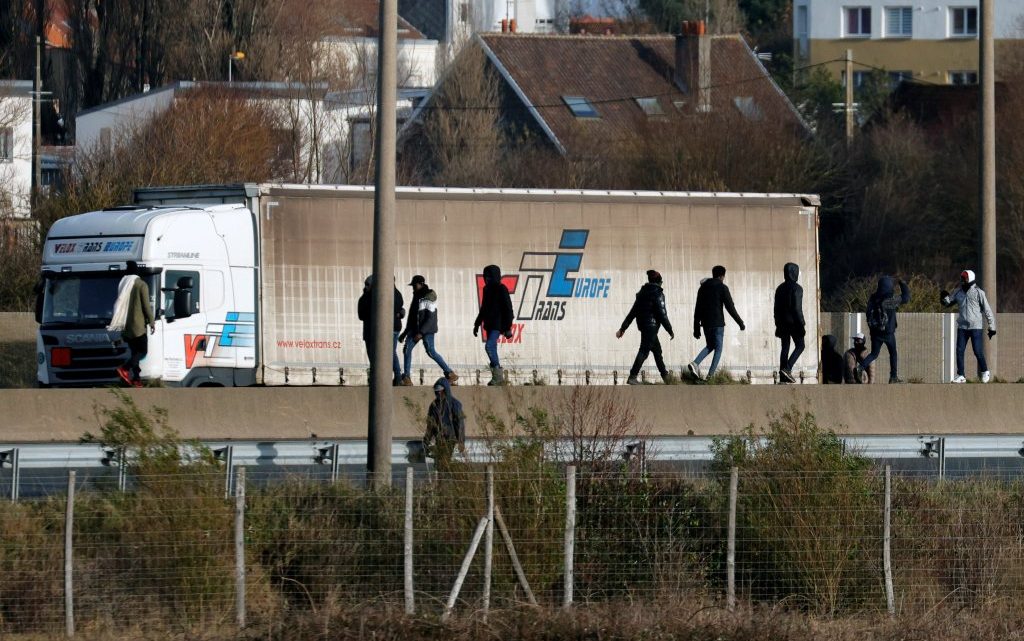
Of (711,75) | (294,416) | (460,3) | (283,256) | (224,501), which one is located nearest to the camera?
(224,501)

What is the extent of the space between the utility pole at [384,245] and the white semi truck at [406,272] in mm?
8107

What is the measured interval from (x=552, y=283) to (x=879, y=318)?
5248mm

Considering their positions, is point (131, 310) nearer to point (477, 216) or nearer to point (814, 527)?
point (477, 216)

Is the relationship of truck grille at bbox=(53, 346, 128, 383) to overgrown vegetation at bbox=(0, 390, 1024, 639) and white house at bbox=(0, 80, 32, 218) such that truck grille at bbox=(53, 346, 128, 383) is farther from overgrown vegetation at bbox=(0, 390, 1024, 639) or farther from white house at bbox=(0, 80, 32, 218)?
white house at bbox=(0, 80, 32, 218)

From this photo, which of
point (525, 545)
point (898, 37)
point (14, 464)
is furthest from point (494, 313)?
point (898, 37)

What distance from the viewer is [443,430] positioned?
12.9 meters

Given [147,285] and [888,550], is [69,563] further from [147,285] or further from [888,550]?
[147,285]

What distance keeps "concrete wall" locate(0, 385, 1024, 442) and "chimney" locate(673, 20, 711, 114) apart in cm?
4072

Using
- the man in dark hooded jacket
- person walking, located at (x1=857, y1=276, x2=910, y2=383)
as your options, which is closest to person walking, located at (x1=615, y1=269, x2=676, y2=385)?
person walking, located at (x1=857, y1=276, x2=910, y2=383)

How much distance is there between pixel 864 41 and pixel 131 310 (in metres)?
68.9

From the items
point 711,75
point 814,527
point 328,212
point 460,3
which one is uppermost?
point 460,3

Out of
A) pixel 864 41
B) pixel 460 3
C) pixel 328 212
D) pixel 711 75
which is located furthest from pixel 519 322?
pixel 460 3

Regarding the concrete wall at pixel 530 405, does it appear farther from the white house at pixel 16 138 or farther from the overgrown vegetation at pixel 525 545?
the white house at pixel 16 138

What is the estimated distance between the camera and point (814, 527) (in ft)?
39.3
